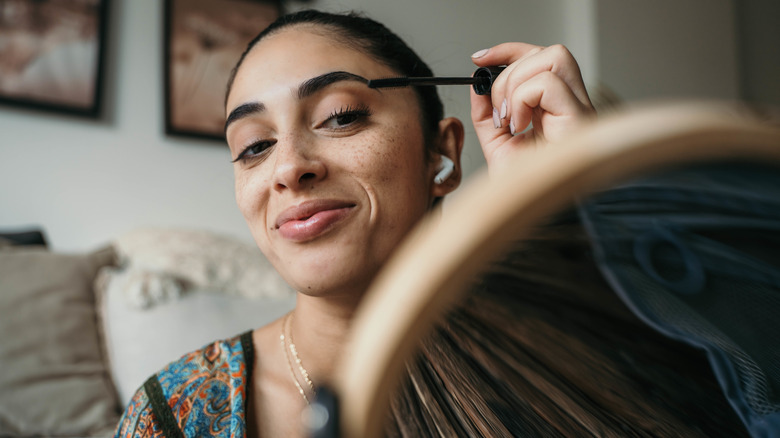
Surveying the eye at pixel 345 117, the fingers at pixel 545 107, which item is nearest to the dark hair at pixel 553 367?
the fingers at pixel 545 107

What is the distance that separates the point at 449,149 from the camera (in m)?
0.94

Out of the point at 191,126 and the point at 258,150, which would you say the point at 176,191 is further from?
the point at 258,150

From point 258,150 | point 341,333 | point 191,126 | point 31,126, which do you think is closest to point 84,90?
point 31,126

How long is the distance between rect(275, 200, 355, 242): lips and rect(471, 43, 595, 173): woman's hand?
0.81ft

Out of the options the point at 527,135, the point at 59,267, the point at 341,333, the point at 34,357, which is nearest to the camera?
the point at 527,135

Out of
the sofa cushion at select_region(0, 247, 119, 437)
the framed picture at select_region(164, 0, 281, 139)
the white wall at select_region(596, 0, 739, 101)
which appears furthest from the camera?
the white wall at select_region(596, 0, 739, 101)

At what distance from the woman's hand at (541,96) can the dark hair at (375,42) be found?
0.19 meters

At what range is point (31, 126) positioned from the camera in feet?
5.80

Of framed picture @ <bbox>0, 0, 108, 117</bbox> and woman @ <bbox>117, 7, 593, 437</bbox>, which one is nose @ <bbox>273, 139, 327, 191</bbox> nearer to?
woman @ <bbox>117, 7, 593, 437</bbox>

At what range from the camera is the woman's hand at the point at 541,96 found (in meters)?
0.60

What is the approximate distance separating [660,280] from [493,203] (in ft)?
1.04

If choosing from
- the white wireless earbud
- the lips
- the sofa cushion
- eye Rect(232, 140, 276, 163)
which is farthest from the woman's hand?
the sofa cushion

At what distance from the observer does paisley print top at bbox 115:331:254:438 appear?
0.80 metres

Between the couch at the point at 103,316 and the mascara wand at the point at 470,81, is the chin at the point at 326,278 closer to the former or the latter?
the mascara wand at the point at 470,81
